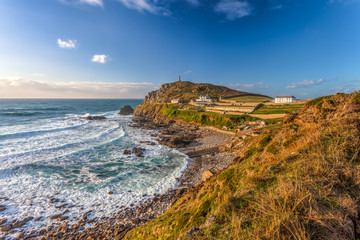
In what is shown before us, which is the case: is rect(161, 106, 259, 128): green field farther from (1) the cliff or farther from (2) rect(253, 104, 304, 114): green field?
(1) the cliff

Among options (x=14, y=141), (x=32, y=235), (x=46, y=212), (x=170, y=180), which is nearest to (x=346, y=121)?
(x=170, y=180)

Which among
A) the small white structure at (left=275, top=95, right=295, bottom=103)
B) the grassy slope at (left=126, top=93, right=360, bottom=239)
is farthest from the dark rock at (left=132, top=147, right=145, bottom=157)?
the small white structure at (left=275, top=95, right=295, bottom=103)

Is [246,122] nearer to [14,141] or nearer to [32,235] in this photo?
[32,235]

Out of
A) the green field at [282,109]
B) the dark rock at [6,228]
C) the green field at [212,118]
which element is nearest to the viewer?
the dark rock at [6,228]

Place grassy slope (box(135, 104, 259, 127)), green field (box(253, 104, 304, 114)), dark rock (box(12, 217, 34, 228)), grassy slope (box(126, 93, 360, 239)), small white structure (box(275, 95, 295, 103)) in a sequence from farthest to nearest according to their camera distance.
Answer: small white structure (box(275, 95, 295, 103))
grassy slope (box(135, 104, 259, 127))
green field (box(253, 104, 304, 114))
dark rock (box(12, 217, 34, 228))
grassy slope (box(126, 93, 360, 239))

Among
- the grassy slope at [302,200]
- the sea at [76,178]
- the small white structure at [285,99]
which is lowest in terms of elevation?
the sea at [76,178]

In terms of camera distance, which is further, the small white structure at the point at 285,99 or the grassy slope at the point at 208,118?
the small white structure at the point at 285,99

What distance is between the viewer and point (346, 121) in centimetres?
700

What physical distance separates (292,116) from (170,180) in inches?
583

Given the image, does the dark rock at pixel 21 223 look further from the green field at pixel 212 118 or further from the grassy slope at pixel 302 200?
the green field at pixel 212 118

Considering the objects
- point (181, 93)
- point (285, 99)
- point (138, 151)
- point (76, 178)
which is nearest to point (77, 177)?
point (76, 178)

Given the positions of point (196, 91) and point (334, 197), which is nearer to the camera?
point (334, 197)

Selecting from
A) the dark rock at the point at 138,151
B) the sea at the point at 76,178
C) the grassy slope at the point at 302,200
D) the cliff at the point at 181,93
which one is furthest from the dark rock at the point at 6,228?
the cliff at the point at 181,93

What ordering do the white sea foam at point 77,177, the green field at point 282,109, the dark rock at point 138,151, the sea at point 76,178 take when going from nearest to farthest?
the sea at point 76,178 < the white sea foam at point 77,177 < the dark rock at point 138,151 < the green field at point 282,109
